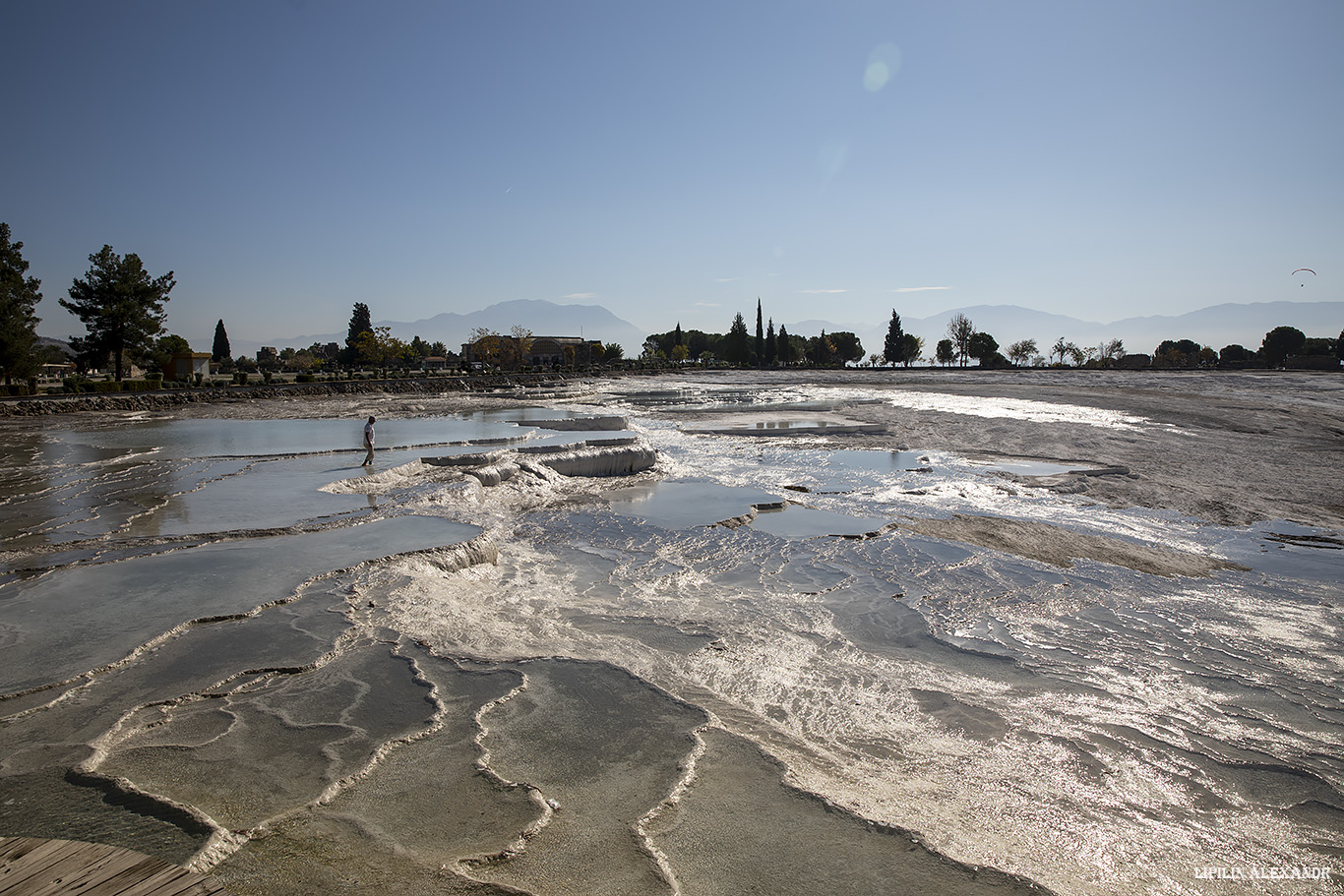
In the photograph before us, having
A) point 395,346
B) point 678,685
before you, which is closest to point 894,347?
point 395,346

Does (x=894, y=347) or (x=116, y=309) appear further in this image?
(x=894, y=347)

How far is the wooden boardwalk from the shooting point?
2977mm

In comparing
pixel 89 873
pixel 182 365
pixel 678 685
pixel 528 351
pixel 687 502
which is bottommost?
pixel 678 685

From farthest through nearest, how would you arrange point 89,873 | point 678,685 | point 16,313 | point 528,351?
1. point 528,351
2. point 16,313
3. point 678,685
4. point 89,873

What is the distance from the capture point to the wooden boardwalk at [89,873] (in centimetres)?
298

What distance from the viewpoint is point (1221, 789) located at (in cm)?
467

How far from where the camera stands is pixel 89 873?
309cm

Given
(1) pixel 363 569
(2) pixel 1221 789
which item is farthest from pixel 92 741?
(2) pixel 1221 789

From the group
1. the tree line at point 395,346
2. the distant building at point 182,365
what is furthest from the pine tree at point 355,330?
the distant building at point 182,365

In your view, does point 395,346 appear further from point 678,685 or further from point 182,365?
point 678,685

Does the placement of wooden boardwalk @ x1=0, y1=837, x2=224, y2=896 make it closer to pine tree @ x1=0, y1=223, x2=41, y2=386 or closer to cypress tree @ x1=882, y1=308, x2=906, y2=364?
pine tree @ x1=0, y1=223, x2=41, y2=386

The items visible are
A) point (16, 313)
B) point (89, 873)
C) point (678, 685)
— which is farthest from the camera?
point (16, 313)

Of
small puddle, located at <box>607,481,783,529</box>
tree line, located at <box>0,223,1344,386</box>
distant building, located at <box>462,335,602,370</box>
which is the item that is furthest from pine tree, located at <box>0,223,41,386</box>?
distant building, located at <box>462,335,602,370</box>

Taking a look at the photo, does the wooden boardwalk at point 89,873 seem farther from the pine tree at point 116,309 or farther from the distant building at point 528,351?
the distant building at point 528,351
